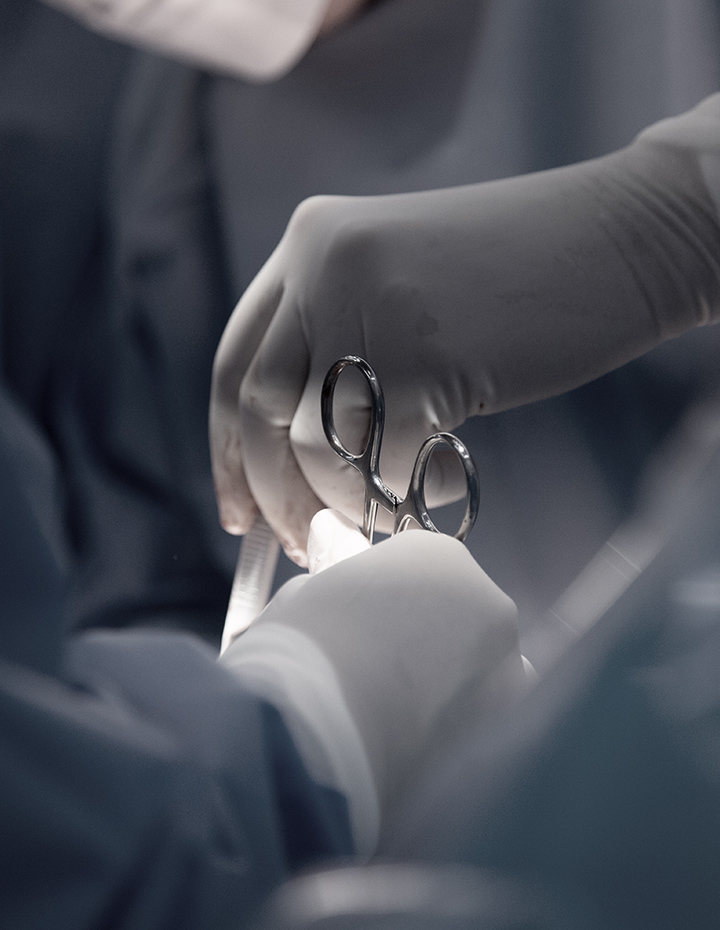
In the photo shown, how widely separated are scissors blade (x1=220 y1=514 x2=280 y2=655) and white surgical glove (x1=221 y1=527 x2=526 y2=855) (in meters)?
0.23

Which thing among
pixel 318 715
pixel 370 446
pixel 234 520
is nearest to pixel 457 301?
pixel 370 446

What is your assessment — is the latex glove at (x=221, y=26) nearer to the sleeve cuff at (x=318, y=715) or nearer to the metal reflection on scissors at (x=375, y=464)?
the metal reflection on scissors at (x=375, y=464)

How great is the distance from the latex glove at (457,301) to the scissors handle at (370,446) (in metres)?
0.05

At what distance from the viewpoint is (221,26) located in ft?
2.63

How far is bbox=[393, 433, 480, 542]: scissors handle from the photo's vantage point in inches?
21.0

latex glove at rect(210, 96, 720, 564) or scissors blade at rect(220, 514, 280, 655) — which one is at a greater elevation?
latex glove at rect(210, 96, 720, 564)

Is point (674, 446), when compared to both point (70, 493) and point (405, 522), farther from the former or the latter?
point (70, 493)

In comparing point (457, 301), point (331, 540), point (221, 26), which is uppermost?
point (221, 26)

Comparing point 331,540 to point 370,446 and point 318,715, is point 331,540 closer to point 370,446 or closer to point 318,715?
point 370,446

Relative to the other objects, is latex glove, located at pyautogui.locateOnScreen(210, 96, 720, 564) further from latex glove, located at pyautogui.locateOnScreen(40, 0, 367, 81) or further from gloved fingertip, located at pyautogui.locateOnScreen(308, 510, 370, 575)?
latex glove, located at pyautogui.locateOnScreen(40, 0, 367, 81)

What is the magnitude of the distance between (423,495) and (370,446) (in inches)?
2.6

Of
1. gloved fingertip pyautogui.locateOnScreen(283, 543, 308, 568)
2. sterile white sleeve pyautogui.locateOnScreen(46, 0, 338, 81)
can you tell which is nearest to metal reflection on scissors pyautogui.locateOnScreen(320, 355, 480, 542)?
gloved fingertip pyautogui.locateOnScreen(283, 543, 308, 568)

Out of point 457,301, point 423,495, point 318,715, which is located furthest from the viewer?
point 457,301

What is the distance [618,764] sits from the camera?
0.84ft
